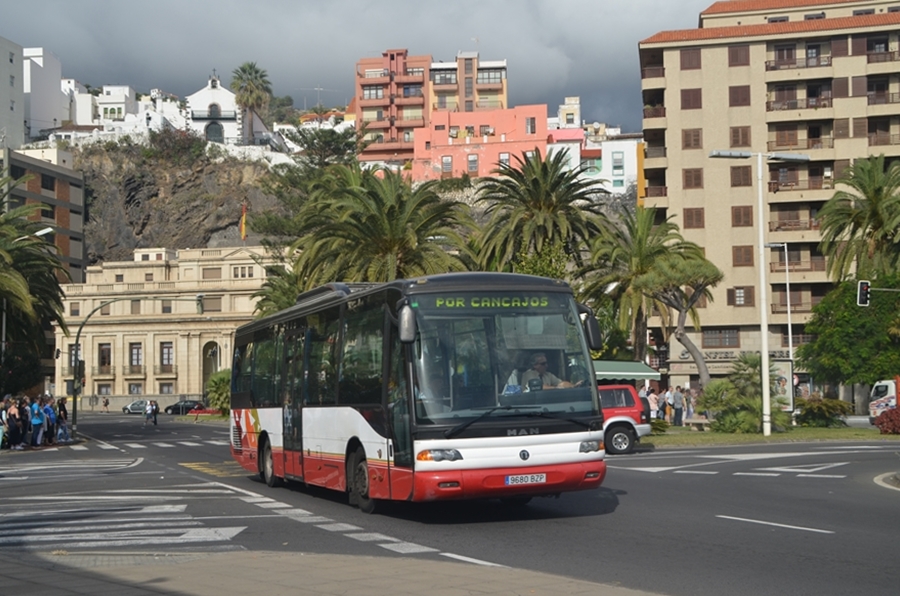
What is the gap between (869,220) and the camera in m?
54.0

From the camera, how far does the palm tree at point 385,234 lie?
3797 centimetres

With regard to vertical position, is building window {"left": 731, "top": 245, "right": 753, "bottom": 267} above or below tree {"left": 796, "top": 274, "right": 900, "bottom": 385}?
above

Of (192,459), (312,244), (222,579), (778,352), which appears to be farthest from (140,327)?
(222,579)

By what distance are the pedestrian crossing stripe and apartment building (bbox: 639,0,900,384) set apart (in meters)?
46.0

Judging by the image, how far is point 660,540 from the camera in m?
11.7

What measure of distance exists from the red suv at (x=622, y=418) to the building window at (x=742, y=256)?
4099 cm

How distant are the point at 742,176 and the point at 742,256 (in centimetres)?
508

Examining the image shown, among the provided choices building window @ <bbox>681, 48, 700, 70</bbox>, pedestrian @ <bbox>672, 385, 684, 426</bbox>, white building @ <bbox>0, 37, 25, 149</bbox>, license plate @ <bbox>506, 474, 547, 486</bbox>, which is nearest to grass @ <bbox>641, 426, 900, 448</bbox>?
pedestrian @ <bbox>672, 385, 684, 426</bbox>

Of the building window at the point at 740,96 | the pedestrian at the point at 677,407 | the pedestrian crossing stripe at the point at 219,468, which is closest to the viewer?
the pedestrian crossing stripe at the point at 219,468

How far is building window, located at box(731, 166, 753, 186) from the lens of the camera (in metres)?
69.1

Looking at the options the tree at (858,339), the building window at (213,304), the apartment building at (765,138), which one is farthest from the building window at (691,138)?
the building window at (213,304)

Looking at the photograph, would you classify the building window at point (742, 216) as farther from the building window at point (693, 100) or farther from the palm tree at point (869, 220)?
the palm tree at point (869, 220)

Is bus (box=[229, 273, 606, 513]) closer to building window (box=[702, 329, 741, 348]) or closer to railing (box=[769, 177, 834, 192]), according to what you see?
building window (box=[702, 329, 741, 348])

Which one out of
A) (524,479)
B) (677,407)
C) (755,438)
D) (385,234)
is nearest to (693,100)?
(677,407)
